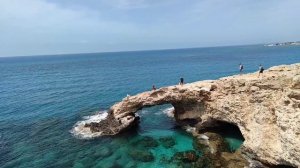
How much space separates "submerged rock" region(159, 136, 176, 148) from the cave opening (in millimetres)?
3927

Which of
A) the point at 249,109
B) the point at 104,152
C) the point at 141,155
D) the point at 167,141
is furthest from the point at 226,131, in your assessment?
the point at 104,152

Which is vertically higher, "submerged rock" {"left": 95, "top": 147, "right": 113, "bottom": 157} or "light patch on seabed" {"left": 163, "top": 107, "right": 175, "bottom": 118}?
"submerged rock" {"left": 95, "top": 147, "right": 113, "bottom": 157}

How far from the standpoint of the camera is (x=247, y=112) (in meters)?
28.2

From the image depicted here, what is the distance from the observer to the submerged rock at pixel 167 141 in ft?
107

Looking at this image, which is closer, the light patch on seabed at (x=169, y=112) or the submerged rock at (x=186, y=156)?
the submerged rock at (x=186, y=156)

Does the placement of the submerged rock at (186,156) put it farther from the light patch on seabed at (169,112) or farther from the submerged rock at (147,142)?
the light patch on seabed at (169,112)

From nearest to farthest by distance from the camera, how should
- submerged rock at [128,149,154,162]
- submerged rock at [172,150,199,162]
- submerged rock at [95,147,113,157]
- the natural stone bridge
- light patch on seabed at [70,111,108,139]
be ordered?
1. the natural stone bridge
2. submerged rock at [172,150,199,162]
3. submerged rock at [128,149,154,162]
4. submerged rock at [95,147,113,157]
5. light patch on seabed at [70,111,108,139]

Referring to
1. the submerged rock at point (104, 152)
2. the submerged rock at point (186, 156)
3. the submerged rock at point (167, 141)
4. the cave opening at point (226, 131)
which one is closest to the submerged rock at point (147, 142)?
the submerged rock at point (167, 141)

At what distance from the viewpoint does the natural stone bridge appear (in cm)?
2205

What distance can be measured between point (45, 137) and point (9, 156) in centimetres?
598

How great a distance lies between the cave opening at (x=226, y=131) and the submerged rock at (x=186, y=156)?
15.4 feet

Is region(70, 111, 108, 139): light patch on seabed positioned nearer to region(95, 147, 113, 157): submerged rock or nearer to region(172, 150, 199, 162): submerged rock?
region(95, 147, 113, 157): submerged rock

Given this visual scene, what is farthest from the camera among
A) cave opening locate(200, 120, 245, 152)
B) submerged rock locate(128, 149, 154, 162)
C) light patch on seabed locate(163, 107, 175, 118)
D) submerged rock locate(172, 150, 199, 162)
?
light patch on seabed locate(163, 107, 175, 118)

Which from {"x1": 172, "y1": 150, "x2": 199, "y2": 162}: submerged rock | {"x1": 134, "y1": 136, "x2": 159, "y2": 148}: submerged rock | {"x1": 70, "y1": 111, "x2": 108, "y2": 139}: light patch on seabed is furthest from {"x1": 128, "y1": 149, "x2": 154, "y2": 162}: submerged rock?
{"x1": 70, "y1": 111, "x2": 108, "y2": 139}: light patch on seabed
